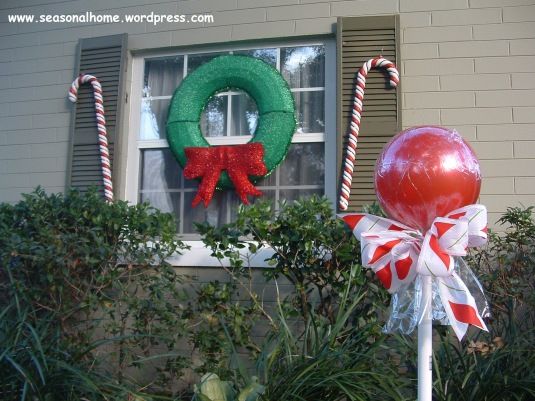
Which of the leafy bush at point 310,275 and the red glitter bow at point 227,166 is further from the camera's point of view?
the red glitter bow at point 227,166

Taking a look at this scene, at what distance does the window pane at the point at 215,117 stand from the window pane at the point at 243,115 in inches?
3.1

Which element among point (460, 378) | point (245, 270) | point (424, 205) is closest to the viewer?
point (424, 205)

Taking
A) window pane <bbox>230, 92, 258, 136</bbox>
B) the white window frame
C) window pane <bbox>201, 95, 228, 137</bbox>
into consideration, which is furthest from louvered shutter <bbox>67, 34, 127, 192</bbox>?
window pane <bbox>230, 92, 258, 136</bbox>

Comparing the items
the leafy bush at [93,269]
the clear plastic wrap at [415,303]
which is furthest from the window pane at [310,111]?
the clear plastic wrap at [415,303]

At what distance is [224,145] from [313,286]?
1557 mm

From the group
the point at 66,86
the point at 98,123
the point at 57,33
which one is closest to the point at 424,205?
the point at 98,123

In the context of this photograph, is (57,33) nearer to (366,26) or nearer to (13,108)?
(13,108)

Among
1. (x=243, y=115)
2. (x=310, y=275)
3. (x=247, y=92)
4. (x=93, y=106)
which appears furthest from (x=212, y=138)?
(x=310, y=275)

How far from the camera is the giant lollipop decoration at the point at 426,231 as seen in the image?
2016mm

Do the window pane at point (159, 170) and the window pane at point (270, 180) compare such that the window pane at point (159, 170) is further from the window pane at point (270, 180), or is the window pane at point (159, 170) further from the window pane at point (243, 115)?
the window pane at point (270, 180)

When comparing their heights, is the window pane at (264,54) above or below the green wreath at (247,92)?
above

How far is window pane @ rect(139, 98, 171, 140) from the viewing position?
16.2ft

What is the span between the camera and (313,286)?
12.3 ft

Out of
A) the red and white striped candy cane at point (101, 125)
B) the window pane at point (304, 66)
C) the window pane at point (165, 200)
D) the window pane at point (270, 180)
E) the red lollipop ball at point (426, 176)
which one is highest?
the window pane at point (304, 66)
